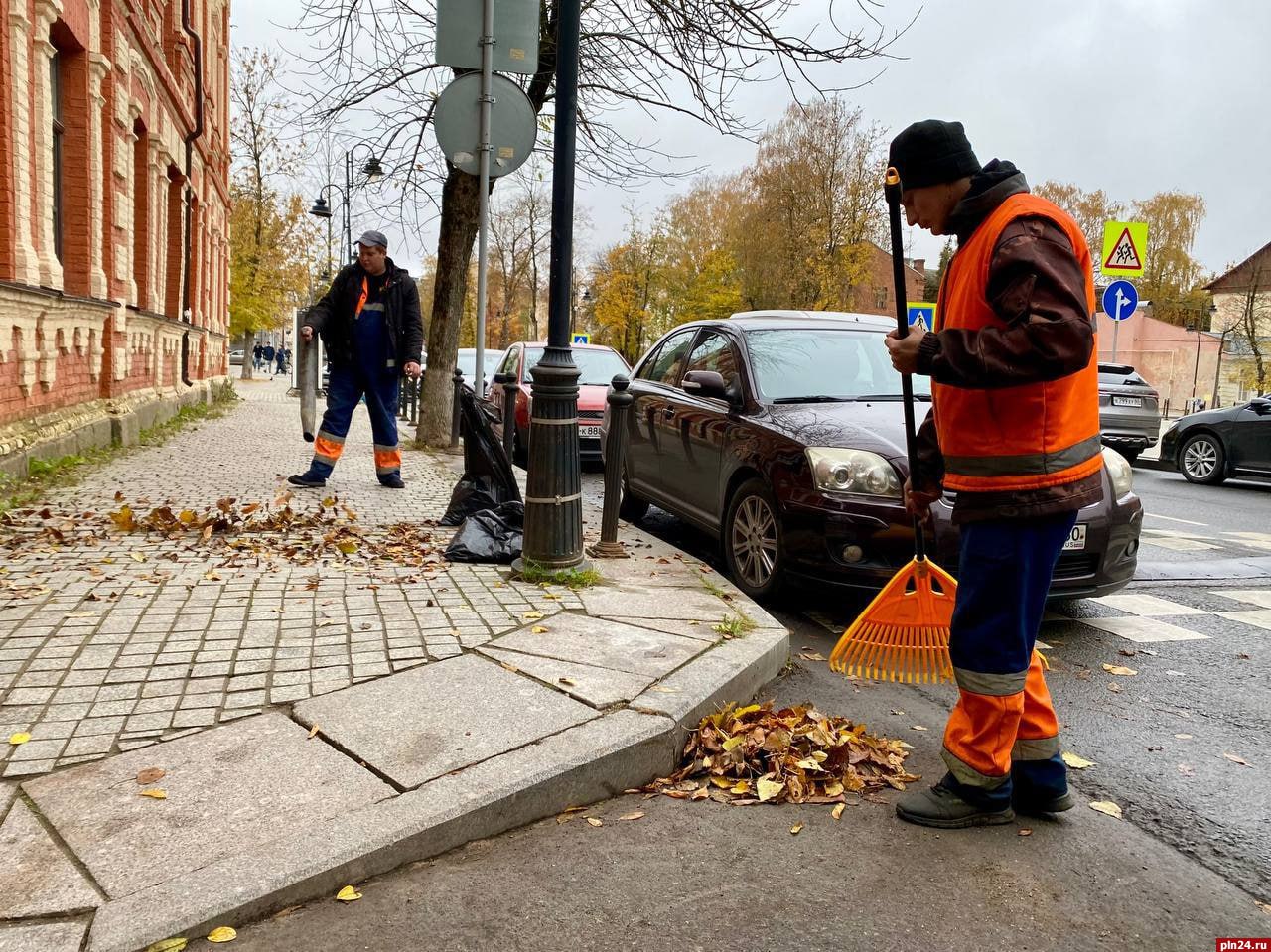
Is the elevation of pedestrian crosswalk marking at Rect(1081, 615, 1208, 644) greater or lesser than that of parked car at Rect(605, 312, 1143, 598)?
lesser

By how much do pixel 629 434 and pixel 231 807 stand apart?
5.51 m

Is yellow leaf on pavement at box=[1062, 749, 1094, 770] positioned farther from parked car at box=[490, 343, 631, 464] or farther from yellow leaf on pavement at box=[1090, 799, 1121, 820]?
parked car at box=[490, 343, 631, 464]

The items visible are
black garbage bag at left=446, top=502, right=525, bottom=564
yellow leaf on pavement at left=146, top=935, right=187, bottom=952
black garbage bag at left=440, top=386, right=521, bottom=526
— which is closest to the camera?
yellow leaf on pavement at left=146, top=935, right=187, bottom=952

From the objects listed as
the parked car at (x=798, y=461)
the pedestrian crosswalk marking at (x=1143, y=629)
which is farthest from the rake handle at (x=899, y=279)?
the pedestrian crosswalk marking at (x=1143, y=629)

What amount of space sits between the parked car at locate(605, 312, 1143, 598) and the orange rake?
114 centimetres

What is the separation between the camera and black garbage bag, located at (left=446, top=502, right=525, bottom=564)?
5688 mm

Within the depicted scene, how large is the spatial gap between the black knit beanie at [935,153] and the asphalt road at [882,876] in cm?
189

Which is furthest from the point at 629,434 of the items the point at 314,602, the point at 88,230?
the point at 88,230

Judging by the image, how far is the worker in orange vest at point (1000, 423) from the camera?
2523 mm

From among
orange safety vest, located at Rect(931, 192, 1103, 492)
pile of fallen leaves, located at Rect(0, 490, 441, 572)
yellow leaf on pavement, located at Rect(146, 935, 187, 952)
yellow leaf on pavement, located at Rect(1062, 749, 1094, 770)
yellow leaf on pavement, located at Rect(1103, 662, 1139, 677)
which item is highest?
orange safety vest, located at Rect(931, 192, 1103, 492)

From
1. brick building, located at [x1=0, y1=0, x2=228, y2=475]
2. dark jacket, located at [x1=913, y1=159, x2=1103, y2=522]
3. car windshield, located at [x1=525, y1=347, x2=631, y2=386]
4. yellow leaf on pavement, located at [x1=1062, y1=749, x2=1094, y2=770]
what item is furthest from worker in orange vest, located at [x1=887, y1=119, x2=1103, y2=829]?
car windshield, located at [x1=525, y1=347, x2=631, y2=386]

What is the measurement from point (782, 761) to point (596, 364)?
11.0m

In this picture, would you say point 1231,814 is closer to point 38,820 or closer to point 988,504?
point 988,504

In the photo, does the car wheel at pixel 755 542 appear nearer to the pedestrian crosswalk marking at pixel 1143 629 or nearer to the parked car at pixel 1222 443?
the pedestrian crosswalk marking at pixel 1143 629
